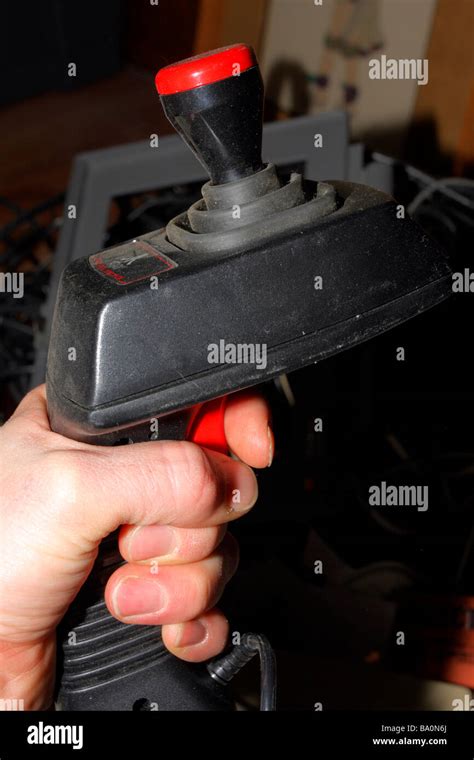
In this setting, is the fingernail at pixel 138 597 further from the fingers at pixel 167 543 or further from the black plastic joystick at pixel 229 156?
the black plastic joystick at pixel 229 156

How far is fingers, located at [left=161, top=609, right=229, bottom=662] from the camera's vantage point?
445 millimetres

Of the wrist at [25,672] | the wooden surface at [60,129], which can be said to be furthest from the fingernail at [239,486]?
the wooden surface at [60,129]

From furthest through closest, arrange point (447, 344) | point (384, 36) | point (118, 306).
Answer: point (384, 36)
point (447, 344)
point (118, 306)

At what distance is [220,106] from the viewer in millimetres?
350

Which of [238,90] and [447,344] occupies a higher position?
[238,90]

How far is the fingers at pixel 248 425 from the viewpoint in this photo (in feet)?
1.61

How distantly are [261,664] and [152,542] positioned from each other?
0.09 m

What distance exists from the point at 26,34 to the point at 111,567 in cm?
101

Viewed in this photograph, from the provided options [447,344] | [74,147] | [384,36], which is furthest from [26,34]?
[447,344]

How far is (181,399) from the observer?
34cm

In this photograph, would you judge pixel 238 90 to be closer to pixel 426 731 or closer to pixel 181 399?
pixel 181 399
